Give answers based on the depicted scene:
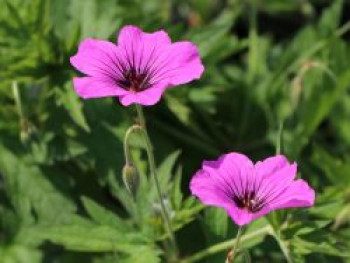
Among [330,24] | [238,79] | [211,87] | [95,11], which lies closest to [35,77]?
[95,11]

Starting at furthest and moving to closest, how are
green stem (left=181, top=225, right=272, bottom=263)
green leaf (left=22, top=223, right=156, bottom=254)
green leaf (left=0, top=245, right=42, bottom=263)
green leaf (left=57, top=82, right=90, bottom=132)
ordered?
green leaf (left=0, top=245, right=42, bottom=263), green leaf (left=57, top=82, right=90, bottom=132), green leaf (left=22, top=223, right=156, bottom=254), green stem (left=181, top=225, right=272, bottom=263)

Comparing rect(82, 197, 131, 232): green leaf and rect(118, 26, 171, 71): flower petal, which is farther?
rect(82, 197, 131, 232): green leaf

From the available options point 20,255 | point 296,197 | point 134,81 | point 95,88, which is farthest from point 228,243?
point 20,255

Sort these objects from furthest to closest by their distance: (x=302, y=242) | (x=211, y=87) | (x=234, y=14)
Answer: (x=234, y=14), (x=211, y=87), (x=302, y=242)

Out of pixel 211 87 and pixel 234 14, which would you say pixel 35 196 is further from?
pixel 234 14

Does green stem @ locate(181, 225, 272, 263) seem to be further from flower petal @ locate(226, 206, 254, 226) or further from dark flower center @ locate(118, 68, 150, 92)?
dark flower center @ locate(118, 68, 150, 92)

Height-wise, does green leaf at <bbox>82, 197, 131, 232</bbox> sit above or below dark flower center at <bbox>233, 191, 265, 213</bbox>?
above

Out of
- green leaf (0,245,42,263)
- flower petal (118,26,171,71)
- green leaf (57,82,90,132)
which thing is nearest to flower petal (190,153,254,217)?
flower petal (118,26,171,71)
